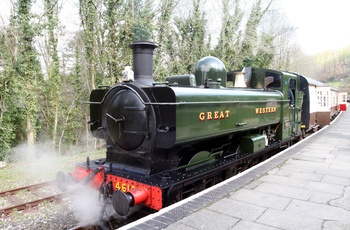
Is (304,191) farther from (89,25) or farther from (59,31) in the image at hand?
(59,31)

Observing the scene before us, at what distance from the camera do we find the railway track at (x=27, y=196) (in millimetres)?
5159

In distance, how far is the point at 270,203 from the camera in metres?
3.84

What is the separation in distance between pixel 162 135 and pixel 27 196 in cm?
402

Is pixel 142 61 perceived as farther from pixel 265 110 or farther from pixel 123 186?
pixel 265 110

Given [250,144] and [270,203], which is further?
[250,144]

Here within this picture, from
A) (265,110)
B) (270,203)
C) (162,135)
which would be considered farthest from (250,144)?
(162,135)

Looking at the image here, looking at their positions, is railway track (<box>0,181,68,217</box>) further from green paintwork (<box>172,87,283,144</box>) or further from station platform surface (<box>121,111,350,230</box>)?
green paintwork (<box>172,87,283,144</box>)

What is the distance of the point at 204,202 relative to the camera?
3.74 m

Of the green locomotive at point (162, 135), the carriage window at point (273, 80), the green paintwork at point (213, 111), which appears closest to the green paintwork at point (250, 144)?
the green locomotive at point (162, 135)

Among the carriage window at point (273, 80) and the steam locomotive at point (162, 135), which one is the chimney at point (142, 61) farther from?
the carriage window at point (273, 80)

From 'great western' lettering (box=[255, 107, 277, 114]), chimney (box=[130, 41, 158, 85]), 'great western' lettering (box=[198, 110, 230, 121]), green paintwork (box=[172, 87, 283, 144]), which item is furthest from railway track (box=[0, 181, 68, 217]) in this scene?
'great western' lettering (box=[255, 107, 277, 114])

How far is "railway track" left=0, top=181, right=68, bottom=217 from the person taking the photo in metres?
5.16

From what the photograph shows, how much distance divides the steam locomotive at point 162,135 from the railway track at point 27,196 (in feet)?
4.60

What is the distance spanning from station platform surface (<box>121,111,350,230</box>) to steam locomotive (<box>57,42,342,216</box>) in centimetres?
34
